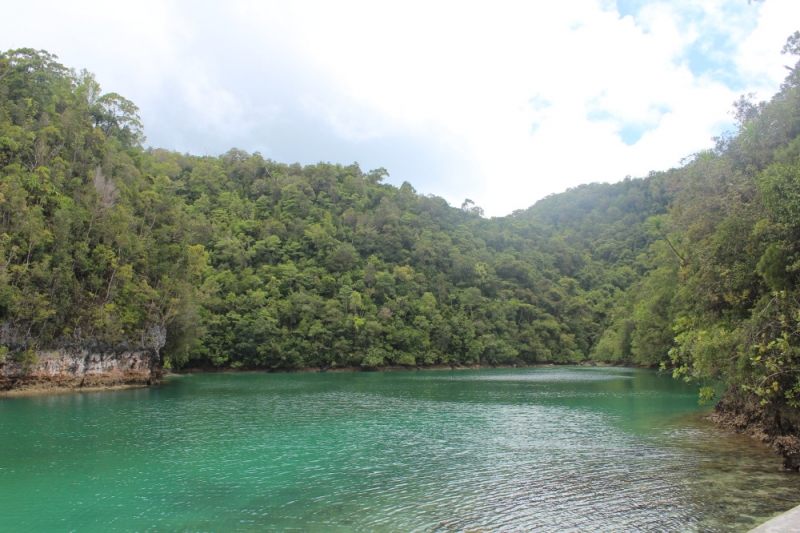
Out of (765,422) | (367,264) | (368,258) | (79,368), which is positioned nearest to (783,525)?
(765,422)

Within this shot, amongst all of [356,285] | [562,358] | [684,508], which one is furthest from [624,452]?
[562,358]

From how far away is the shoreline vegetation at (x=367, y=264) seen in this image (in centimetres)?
1625

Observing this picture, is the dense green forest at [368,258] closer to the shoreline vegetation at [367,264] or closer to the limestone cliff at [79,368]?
the shoreline vegetation at [367,264]

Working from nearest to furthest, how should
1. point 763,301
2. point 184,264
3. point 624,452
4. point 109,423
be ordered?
point 763,301
point 624,452
point 109,423
point 184,264

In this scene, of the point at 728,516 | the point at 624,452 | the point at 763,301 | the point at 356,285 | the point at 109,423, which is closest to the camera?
the point at 728,516

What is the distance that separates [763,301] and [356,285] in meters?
76.1

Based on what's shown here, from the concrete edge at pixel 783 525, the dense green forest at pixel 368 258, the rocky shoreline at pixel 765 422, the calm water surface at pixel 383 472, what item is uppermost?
the dense green forest at pixel 368 258

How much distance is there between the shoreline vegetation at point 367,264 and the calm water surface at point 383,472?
323 centimetres

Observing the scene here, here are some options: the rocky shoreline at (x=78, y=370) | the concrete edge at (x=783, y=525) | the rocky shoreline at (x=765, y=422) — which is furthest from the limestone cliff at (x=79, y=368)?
the rocky shoreline at (x=765, y=422)

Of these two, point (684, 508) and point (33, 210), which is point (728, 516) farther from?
point (33, 210)

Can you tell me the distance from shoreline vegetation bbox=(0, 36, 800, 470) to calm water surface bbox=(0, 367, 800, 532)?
10.6ft

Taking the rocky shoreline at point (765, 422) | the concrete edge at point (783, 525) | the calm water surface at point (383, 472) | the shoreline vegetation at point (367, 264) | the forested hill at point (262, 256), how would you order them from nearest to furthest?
the concrete edge at point (783, 525) < the calm water surface at point (383, 472) < the rocky shoreline at point (765, 422) < the shoreline vegetation at point (367, 264) < the forested hill at point (262, 256)

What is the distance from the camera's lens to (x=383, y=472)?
14969mm

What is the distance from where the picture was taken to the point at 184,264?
50.3 metres
